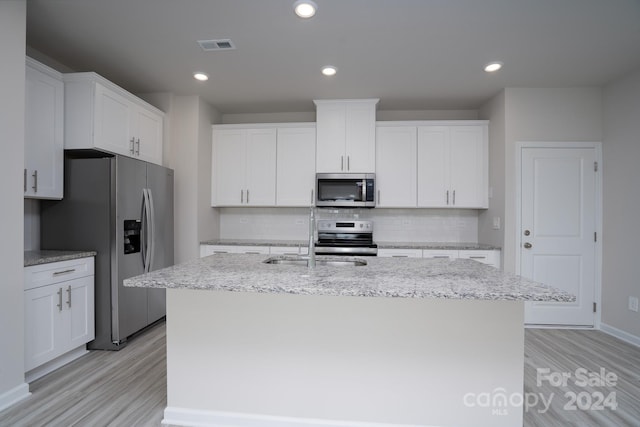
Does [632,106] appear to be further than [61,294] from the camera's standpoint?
Yes

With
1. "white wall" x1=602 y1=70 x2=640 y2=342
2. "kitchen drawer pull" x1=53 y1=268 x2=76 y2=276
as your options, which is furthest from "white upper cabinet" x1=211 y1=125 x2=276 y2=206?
"white wall" x1=602 y1=70 x2=640 y2=342

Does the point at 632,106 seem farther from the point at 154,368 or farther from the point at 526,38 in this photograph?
the point at 154,368

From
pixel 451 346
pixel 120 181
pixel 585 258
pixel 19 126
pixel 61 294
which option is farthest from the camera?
pixel 585 258

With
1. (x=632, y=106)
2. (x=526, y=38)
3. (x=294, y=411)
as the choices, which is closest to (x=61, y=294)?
(x=294, y=411)

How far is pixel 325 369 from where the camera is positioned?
5.56 ft

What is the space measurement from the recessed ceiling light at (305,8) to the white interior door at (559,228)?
2.70 meters

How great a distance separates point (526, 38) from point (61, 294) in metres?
4.10

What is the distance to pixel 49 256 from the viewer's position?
2.37 metres

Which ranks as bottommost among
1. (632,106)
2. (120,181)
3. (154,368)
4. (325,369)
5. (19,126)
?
(154,368)

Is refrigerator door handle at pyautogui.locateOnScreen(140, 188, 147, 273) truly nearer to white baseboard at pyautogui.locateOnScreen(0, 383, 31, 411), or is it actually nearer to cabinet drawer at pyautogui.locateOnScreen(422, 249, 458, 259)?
white baseboard at pyautogui.locateOnScreen(0, 383, 31, 411)

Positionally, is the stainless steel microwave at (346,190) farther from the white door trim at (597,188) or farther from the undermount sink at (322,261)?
the undermount sink at (322,261)

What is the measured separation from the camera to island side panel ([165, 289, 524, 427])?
63.7 inches

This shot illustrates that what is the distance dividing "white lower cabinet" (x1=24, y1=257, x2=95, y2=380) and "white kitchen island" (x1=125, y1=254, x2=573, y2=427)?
3.97ft

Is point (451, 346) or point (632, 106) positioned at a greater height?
point (632, 106)
